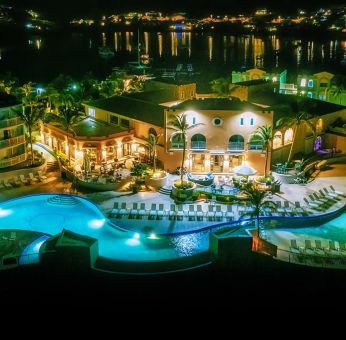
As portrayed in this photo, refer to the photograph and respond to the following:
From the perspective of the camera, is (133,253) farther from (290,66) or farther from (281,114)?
(290,66)

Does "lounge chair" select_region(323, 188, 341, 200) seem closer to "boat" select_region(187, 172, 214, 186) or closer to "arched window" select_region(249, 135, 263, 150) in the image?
"arched window" select_region(249, 135, 263, 150)

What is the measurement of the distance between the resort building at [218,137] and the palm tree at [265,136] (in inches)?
13.4

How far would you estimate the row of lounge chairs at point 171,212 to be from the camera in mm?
30875

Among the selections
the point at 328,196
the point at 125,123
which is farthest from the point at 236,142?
the point at 125,123

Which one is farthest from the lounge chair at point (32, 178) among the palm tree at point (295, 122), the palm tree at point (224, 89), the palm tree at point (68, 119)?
the palm tree at point (224, 89)

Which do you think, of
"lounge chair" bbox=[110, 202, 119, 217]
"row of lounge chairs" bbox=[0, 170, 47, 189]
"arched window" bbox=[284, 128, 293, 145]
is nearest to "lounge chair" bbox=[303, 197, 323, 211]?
"arched window" bbox=[284, 128, 293, 145]

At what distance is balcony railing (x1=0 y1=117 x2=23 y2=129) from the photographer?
3905cm

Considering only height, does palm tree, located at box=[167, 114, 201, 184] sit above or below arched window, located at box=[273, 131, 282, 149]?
above

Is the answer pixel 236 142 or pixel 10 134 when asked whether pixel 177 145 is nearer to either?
pixel 236 142

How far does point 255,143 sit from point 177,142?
19.8 feet

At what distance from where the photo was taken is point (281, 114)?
43281mm

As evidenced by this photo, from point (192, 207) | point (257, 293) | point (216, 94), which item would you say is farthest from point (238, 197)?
point (216, 94)

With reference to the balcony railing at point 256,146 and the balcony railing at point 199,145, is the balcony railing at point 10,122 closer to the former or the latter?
the balcony railing at point 199,145

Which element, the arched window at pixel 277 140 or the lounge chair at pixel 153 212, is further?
the arched window at pixel 277 140
